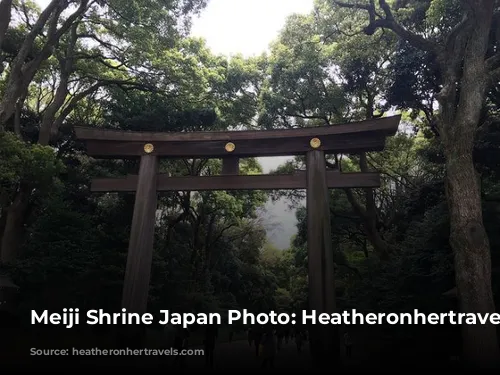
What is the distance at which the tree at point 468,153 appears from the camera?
346 inches

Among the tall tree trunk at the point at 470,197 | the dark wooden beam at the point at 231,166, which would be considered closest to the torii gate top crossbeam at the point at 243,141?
the dark wooden beam at the point at 231,166

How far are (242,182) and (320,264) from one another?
3.17m

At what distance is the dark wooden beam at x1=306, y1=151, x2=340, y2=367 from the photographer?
30.5 feet

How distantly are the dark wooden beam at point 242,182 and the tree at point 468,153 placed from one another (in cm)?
210

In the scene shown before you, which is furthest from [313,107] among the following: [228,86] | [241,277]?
[241,277]

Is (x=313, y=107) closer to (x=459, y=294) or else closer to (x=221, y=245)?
(x=459, y=294)

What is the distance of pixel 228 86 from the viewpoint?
22.6 metres

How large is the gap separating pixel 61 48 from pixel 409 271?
16454 millimetres

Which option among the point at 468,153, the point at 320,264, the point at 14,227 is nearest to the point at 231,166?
the point at 320,264

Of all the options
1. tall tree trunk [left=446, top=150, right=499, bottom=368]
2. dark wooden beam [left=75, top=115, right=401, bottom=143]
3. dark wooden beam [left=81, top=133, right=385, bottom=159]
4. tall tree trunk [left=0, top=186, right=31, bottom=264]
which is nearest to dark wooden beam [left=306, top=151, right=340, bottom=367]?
dark wooden beam [left=81, top=133, right=385, bottom=159]

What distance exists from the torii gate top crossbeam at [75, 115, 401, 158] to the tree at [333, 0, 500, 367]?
1.77 m

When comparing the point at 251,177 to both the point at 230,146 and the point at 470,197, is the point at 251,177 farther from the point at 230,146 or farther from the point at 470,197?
the point at 470,197

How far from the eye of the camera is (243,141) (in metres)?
11.3

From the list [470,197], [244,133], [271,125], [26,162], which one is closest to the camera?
[470,197]
